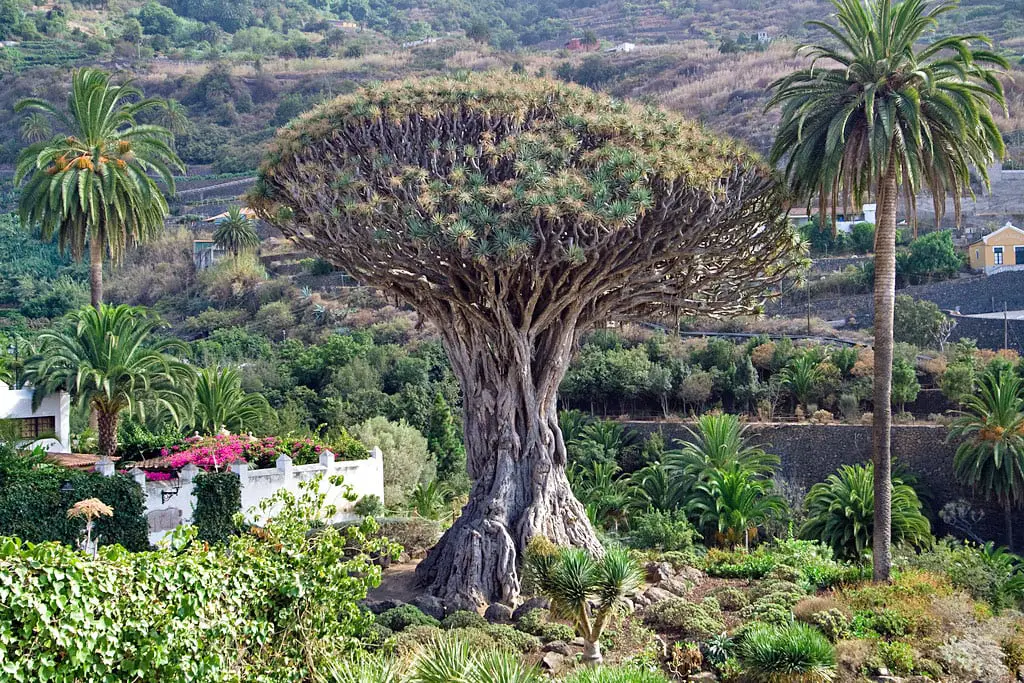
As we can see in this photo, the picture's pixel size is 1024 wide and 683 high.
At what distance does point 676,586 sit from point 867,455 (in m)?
14.3

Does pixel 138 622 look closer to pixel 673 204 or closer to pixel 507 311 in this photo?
pixel 507 311

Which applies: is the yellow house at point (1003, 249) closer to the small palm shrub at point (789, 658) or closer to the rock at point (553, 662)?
the small palm shrub at point (789, 658)

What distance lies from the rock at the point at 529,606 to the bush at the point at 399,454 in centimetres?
1025

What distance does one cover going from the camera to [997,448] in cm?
2431

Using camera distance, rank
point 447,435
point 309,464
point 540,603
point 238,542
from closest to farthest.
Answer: point 238,542 → point 540,603 → point 309,464 → point 447,435

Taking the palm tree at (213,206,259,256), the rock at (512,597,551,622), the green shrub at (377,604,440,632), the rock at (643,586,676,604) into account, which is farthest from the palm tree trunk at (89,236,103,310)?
the palm tree at (213,206,259,256)

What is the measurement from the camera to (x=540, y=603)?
15023 mm

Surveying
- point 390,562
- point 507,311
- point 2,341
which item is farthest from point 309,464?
point 2,341

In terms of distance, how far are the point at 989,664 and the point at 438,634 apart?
612cm

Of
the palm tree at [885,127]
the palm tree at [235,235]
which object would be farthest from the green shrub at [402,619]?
the palm tree at [235,235]

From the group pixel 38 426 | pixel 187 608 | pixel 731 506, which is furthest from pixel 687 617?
pixel 38 426

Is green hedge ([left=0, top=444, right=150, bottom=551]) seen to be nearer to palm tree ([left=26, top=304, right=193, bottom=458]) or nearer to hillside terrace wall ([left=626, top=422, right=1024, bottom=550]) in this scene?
palm tree ([left=26, top=304, right=193, bottom=458])

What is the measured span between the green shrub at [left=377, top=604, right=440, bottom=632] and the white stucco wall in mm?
2765

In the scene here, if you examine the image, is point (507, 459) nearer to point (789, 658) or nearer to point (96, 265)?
point (789, 658)
